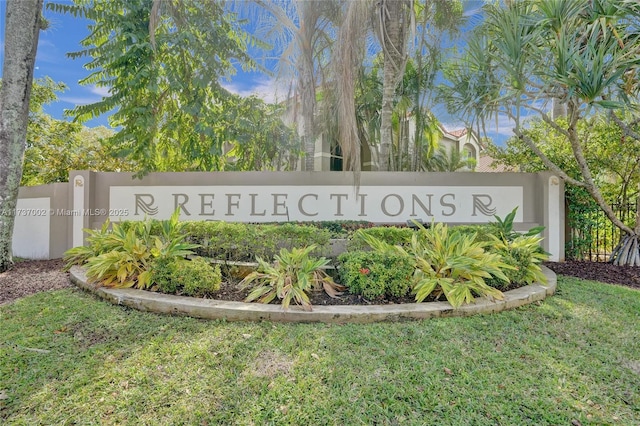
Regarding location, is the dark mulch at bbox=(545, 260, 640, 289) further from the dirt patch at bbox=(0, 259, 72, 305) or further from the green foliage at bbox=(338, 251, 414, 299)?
the dirt patch at bbox=(0, 259, 72, 305)

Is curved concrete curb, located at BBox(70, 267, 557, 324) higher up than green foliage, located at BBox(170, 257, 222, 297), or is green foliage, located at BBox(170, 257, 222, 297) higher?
green foliage, located at BBox(170, 257, 222, 297)

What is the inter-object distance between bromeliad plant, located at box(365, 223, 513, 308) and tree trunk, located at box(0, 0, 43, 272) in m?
6.39

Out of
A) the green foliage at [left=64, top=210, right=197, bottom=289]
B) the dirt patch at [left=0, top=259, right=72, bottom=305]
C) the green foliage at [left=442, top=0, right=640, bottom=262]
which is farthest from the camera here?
the green foliage at [left=442, top=0, right=640, bottom=262]

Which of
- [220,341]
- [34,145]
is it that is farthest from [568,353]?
[34,145]

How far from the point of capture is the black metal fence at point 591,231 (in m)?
7.22

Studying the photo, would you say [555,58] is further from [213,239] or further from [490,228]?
[213,239]

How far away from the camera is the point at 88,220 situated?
23.0 feet

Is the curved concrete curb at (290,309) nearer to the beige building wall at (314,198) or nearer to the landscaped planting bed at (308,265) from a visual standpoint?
the landscaped planting bed at (308,265)

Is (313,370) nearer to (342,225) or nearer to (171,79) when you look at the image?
(342,225)

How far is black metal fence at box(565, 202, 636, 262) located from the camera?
722 centimetres

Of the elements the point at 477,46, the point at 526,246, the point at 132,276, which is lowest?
the point at 132,276

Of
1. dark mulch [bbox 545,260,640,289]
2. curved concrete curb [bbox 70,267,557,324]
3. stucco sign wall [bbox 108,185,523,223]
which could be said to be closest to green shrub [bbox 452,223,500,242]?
curved concrete curb [bbox 70,267,557,324]

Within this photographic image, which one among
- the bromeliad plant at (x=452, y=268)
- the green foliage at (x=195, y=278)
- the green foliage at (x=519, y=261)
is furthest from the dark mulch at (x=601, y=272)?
the green foliage at (x=195, y=278)

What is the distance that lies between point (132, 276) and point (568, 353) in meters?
4.95
